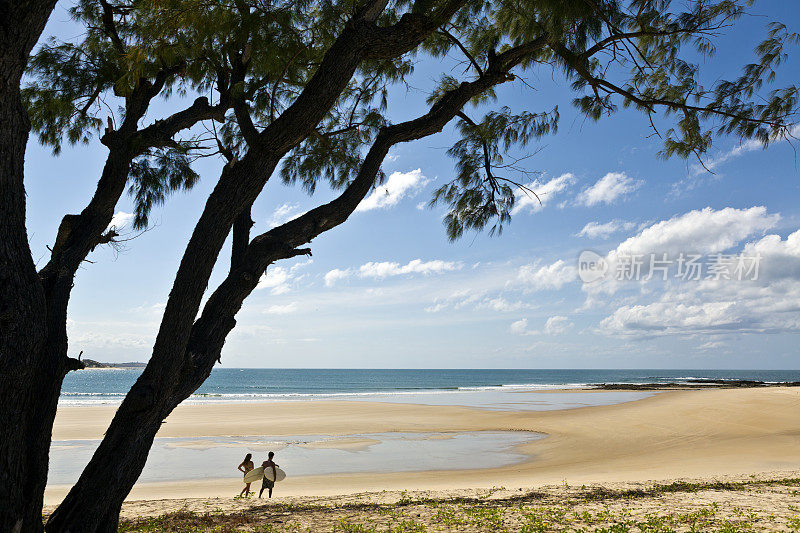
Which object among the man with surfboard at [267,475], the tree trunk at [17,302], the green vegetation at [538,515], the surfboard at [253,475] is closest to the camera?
the tree trunk at [17,302]

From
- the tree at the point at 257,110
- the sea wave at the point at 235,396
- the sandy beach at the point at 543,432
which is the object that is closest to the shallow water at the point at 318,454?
the sandy beach at the point at 543,432

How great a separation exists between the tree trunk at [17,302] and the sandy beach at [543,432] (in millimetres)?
5319

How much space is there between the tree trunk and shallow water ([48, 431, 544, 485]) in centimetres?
947

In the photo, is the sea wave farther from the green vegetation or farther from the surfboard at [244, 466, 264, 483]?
the green vegetation

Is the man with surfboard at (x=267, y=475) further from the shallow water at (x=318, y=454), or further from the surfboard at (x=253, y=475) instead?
the shallow water at (x=318, y=454)

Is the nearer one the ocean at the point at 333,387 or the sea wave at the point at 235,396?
the sea wave at the point at 235,396

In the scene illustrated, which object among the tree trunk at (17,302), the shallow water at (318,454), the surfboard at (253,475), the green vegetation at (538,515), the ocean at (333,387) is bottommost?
the ocean at (333,387)

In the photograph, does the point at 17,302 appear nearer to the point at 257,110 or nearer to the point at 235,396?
the point at 257,110

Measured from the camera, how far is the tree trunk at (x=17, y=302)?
3.22 metres

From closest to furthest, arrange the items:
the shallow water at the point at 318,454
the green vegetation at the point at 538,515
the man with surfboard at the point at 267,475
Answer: the green vegetation at the point at 538,515
the man with surfboard at the point at 267,475
the shallow water at the point at 318,454

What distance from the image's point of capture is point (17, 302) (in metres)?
3.42

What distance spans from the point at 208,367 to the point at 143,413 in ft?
1.75

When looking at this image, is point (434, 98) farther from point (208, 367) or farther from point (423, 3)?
point (208, 367)

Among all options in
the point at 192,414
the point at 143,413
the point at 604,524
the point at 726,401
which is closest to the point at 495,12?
the point at 143,413
